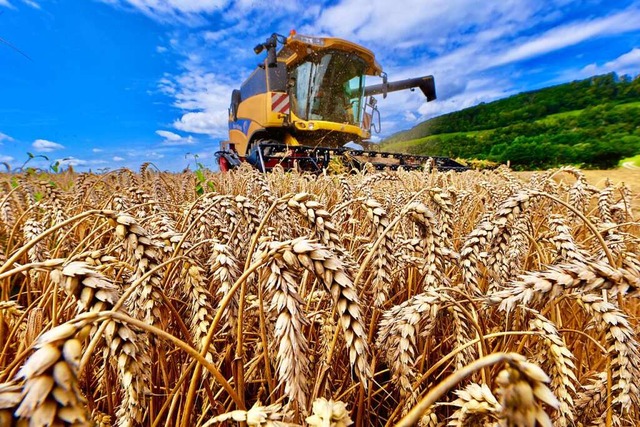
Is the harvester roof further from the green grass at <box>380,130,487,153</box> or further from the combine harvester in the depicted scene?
the green grass at <box>380,130,487,153</box>

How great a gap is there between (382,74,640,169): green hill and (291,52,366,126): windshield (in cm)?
638

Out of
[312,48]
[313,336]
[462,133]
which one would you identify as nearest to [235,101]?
[312,48]

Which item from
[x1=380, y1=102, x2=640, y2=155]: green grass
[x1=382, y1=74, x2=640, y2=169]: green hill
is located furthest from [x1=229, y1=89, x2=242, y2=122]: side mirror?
[x1=380, y1=102, x2=640, y2=155]: green grass

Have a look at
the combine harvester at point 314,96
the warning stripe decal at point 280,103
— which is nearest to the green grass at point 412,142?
the combine harvester at point 314,96

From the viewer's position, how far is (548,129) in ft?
46.6

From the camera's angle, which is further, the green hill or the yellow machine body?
the green hill

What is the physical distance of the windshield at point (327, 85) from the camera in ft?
31.2

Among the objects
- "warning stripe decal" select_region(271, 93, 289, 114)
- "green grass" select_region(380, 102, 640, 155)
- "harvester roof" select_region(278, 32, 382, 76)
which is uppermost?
"harvester roof" select_region(278, 32, 382, 76)

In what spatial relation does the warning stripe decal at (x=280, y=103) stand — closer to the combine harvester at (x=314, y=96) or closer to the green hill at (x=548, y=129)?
the combine harvester at (x=314, y=96)

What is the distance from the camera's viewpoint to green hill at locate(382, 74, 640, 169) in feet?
32.6

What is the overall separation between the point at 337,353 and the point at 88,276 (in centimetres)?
68

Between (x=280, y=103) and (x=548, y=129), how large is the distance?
40.1 feet

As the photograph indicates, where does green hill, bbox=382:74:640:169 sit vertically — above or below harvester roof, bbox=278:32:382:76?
below

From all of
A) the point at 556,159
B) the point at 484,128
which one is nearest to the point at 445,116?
the point at 484,128
